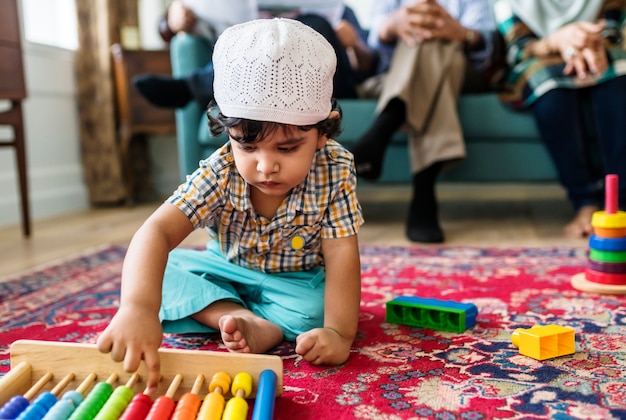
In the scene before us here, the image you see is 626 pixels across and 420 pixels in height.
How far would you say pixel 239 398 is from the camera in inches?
24.7

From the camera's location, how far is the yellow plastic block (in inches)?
30.5

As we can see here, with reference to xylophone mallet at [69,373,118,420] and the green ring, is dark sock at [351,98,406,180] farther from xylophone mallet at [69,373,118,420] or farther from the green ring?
xylophone mallet at [69,373,118,420]

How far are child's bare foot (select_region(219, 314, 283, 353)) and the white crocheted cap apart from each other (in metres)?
0.24

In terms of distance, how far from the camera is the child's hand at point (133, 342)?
24.8 inches

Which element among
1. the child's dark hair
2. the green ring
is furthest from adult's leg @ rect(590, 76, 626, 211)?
the child's dark hair

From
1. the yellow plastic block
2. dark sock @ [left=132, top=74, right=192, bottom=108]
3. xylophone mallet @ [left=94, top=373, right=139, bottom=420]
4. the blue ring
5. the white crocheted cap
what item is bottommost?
the yellow plastic block

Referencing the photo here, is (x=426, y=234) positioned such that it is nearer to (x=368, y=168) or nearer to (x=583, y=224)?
(x=368, y=168)

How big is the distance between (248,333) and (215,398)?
190mm

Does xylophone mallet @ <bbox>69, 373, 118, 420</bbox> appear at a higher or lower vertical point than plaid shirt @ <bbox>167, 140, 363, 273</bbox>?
lower

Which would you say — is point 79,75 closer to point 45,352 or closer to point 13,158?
point 13,158

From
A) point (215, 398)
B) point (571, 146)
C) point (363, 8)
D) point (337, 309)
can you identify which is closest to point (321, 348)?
point (337, 309)

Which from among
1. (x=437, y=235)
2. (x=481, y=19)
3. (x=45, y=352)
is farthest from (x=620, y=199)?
(x=45, y=352)

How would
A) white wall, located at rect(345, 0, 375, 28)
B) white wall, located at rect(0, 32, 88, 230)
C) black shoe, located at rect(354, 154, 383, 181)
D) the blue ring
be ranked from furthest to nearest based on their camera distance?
white wall, located at rect(345, 0, 375, 28)
white wall, located at rect(0, 32, 88, 230)
black shoe, located at rect(354, 154, 383, 181)
the blue ring

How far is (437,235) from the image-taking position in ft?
5.47
